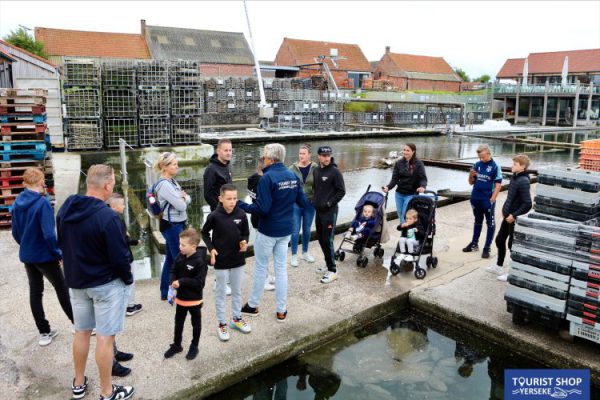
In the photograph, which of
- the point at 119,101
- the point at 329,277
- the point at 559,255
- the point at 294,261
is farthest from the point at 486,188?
the point at 119,101

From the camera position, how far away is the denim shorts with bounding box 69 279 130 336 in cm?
343

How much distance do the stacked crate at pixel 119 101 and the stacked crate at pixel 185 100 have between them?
1281 millimetres

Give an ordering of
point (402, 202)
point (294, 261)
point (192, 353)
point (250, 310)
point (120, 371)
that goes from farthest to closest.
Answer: point (402, 202), point (294, 261), point (250, 310), point (192, 353), point (120, 371)

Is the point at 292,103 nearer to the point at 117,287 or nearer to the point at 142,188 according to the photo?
the point at 142,188

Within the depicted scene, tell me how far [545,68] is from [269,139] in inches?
1715

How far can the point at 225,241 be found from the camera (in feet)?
14.4

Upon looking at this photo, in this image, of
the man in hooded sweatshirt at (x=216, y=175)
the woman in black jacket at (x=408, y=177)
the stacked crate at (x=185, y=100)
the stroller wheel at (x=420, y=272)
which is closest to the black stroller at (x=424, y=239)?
the stroller wheel at (x=420, y=272)

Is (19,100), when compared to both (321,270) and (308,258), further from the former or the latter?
(321,270)

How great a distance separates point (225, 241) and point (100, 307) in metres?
1.26

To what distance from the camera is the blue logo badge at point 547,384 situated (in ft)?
13.6

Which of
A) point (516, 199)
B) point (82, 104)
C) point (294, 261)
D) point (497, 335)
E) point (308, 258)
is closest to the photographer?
point (497, 335)

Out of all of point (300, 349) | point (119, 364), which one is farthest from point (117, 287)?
point (300, 349)

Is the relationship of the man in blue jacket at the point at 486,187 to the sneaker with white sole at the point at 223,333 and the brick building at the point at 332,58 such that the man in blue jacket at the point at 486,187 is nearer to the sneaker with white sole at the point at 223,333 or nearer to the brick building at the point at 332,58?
the sneaker with white sole at the point at 223,333

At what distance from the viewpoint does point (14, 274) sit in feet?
19.7
